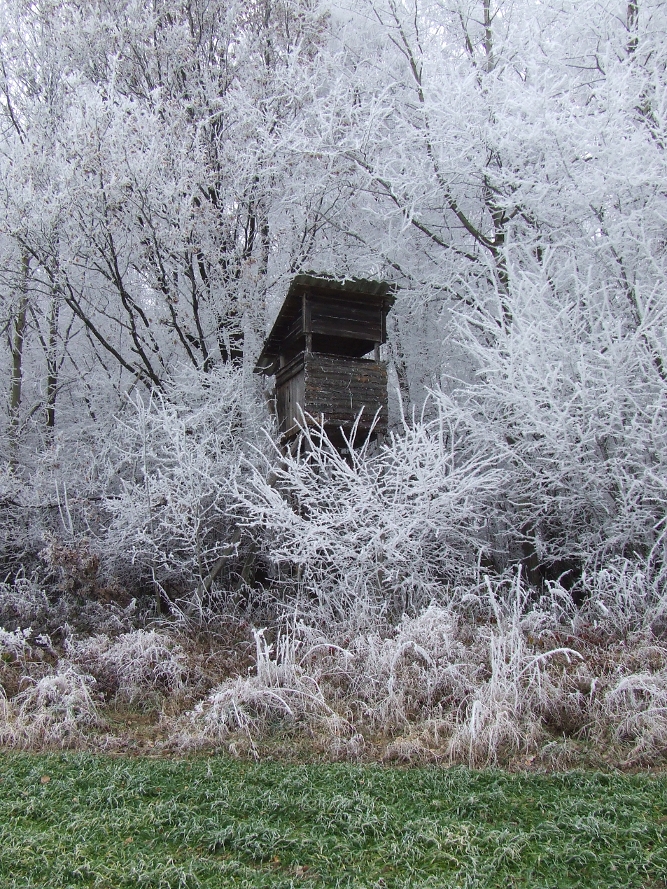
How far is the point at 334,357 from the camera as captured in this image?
824 centimetres

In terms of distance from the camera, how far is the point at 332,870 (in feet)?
10.2

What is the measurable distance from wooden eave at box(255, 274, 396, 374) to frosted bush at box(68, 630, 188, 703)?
4157mm

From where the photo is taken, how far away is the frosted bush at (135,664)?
564 cm

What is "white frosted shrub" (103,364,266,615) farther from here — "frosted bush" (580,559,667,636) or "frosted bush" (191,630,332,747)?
"frosted bush" (580,559,667,636)

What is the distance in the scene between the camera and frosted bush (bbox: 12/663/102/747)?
487 cm

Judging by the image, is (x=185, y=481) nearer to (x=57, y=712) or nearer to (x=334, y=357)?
(x=334, y=357)

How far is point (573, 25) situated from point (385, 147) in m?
2.89

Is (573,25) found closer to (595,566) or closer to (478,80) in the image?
(478,80)

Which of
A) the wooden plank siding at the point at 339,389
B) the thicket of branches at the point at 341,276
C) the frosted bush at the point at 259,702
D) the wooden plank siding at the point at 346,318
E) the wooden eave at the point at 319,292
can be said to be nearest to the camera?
the frosted bush at the point at 259,702

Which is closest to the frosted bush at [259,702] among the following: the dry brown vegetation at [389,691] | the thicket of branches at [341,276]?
the dry brown vegetation at [389,691]

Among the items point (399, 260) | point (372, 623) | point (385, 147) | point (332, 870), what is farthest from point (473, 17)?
point (332, 870)

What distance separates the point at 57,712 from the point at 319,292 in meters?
5.21

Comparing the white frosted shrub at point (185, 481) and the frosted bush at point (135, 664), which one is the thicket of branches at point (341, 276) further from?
the frosted bush at point (135, 664)

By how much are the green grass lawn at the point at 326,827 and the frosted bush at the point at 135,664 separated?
132cm
